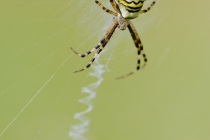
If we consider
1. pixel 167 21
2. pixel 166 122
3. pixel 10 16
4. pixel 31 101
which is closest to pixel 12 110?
pixel 31 101

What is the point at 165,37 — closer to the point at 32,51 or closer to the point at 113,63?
the point at 113,63

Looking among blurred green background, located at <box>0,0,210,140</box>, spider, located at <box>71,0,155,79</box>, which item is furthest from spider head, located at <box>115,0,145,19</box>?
blurred green background, located at <box>0,0,210,140</box>

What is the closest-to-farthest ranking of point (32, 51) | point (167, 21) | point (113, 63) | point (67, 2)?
point (67, 2) < point (32, 51) < point (113, 63) < point (167, 21)

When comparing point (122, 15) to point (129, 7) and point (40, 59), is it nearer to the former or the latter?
point (129, 7)

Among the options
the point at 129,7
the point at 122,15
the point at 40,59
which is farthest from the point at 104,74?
the point at 129,7

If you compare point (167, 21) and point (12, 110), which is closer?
point (12, 110)

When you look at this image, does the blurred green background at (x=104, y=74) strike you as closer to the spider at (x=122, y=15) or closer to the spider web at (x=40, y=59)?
the spider web at (x=40, y=59)

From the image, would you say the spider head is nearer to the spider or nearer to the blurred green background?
the spider
